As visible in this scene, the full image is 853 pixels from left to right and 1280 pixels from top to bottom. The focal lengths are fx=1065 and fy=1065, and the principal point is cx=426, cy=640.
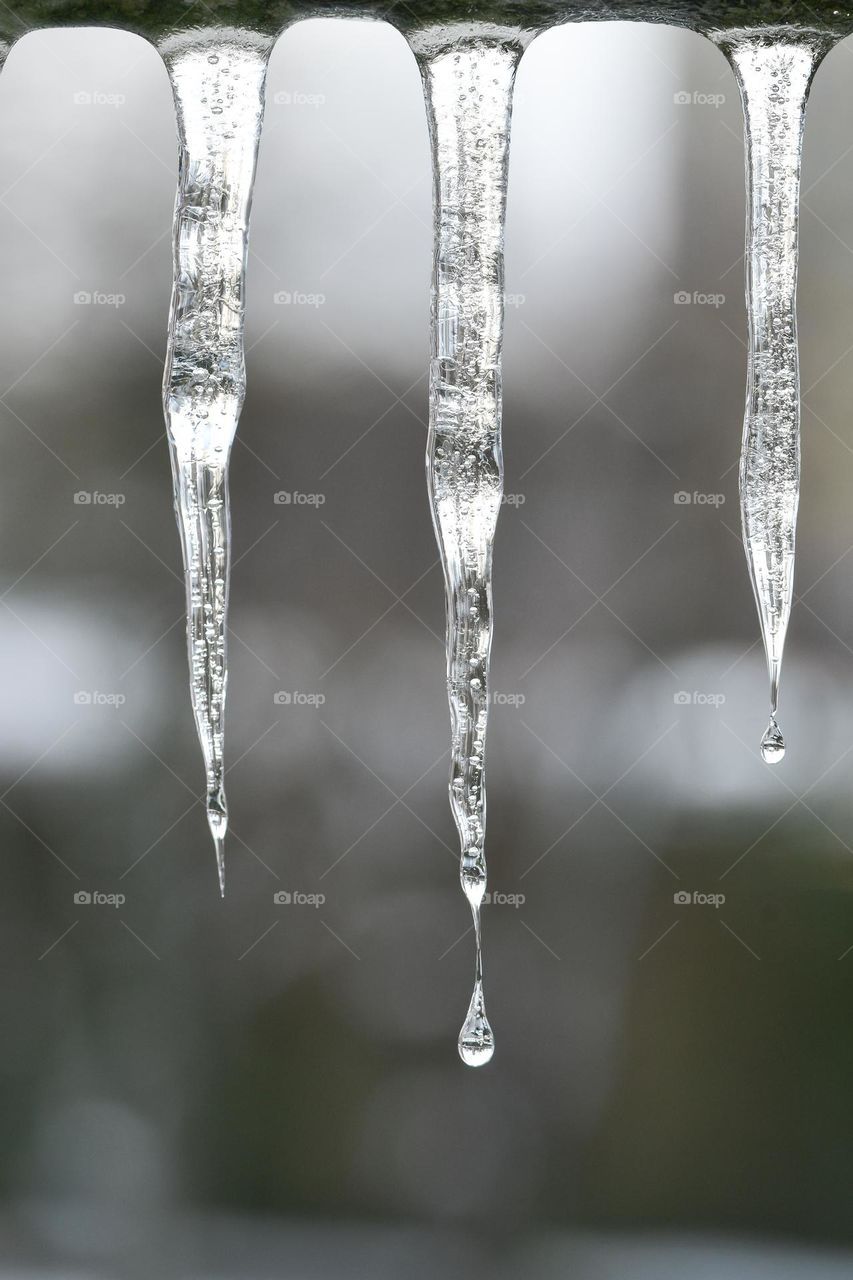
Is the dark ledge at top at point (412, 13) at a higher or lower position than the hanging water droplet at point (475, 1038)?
higher

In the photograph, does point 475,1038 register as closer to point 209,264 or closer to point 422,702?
point 209,264

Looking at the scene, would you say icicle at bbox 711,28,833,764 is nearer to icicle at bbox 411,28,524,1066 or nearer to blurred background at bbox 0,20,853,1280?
icicle at bbox 411,28,524,1066

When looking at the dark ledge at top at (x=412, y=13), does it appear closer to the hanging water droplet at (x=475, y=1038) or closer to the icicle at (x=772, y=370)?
the icicle at (x=772, y=370)

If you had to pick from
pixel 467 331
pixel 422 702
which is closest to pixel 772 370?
pixel 467 331

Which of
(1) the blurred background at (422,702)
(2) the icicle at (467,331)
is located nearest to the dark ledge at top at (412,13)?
(2) the icicle at (467,331)

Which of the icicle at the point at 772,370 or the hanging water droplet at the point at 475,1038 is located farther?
the hanging water droplet at the point at 475,1038

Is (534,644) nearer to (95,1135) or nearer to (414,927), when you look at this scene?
(414,927)

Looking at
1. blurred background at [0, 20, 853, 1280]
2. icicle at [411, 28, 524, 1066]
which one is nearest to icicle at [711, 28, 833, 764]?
icicle at [411, 28, 524, 1066]
